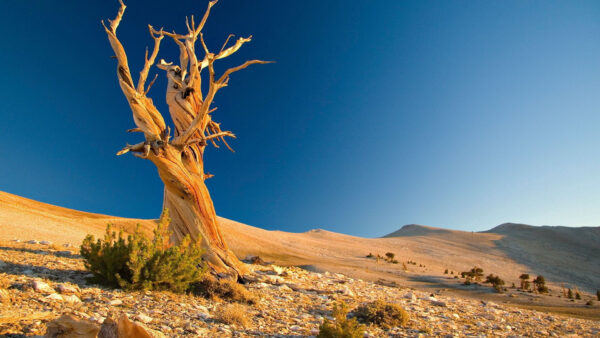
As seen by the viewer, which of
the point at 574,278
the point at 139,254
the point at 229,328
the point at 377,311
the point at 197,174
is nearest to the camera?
the point at 229,328

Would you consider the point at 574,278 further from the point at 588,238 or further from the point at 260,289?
the point at 260,289

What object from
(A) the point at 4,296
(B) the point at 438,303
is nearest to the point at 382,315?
A: (B) the point at 438,303

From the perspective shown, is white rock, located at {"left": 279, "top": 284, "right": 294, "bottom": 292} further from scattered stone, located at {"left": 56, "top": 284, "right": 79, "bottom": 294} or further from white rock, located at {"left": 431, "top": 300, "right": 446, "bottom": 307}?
scattered stone, located at {"left": 56, "top": 284, "right": 79, "bottom": 294}

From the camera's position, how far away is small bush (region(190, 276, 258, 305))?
6.99m

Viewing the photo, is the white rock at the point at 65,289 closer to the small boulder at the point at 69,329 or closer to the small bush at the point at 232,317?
the small bush at the point at 232,317

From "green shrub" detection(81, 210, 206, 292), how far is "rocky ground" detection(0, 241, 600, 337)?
0.85ft

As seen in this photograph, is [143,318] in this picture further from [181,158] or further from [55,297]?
[181,158]

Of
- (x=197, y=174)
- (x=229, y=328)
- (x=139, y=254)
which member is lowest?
(x=229, y=328)

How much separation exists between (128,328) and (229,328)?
6.63 feet

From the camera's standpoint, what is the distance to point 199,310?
5684mm

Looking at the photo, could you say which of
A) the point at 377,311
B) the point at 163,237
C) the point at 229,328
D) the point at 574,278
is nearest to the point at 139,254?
the point at 163,237

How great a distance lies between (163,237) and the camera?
702 cm

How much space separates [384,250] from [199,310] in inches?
1583

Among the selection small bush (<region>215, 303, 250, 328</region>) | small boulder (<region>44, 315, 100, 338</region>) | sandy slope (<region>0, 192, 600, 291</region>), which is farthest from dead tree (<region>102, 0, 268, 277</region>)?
sandy slope (<region>0, 192, 600, 291</region>)
